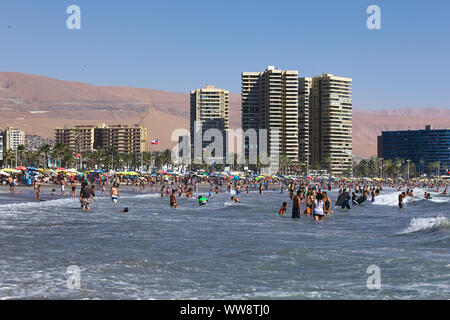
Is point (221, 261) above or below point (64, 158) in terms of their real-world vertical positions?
below

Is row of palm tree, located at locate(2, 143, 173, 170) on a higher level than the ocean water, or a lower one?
higher

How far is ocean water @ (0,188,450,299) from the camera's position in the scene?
9.74 meters

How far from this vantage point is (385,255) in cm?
1389

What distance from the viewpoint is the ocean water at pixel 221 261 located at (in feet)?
32.0

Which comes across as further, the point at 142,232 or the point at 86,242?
the point at 142,232

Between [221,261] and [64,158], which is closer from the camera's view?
[221,261]

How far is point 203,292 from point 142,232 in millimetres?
9963

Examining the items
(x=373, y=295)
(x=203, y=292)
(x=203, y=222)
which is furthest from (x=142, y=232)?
(x=373, y=295)

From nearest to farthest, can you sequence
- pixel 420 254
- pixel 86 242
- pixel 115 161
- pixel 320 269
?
pixel 320 269 → pixel 420 254 → pixel 86 242 → pixel 115 161

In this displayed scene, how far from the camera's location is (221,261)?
42.9ft
